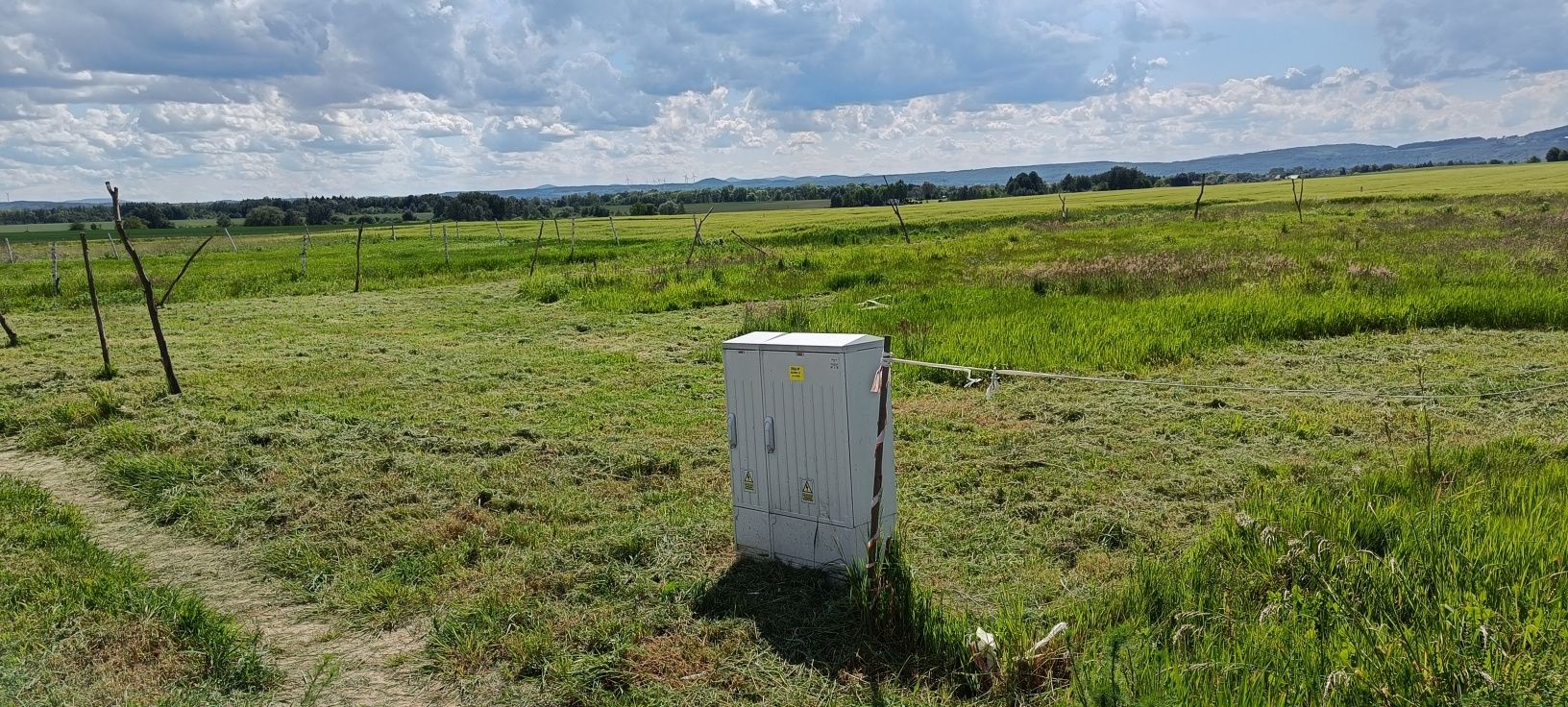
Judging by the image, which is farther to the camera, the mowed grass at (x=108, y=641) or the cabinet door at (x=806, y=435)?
the cabinet door at (x=806, y=435)

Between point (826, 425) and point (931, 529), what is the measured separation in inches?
59.3

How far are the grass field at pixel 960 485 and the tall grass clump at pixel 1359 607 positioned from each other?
0.07 ft

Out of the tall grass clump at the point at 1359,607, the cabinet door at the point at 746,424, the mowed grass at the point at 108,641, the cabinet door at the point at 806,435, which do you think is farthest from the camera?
the cabinet door at the point at 746,424

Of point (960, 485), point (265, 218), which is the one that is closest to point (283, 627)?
point (960, 485)

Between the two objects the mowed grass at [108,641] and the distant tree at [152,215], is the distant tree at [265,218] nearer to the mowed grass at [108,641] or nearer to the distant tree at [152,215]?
the distant tree at [152,215]

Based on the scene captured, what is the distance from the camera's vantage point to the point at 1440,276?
625 inches

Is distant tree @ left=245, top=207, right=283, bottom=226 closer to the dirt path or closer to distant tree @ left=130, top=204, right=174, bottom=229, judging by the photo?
distant tree @ left=130, top=204, right=174, bottom=229

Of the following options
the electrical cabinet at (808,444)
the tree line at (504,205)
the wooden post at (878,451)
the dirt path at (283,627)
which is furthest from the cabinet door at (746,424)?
the tree line at (504,205)

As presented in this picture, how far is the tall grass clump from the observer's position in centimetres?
341

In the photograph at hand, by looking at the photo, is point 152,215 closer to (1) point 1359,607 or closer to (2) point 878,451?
(2) point 878,451

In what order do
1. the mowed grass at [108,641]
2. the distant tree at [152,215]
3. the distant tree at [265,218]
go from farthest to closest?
the distant tree at [152,215] → the distant tree at [265,218] → the mowed grass at [108,641]

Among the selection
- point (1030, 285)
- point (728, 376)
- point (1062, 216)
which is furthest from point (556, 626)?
point (1062, 216)

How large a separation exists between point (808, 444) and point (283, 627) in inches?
115

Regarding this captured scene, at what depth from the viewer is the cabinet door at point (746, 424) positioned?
5312 mm
